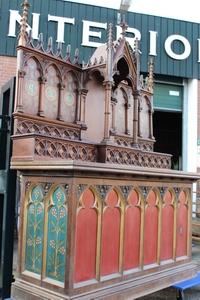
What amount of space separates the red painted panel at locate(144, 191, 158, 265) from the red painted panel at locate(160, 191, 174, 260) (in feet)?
0.41

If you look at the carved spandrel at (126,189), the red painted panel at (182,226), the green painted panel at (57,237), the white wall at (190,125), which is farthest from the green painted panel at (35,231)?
the white wall at (190,125)

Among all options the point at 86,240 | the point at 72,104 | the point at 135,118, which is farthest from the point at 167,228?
the point at 72,104

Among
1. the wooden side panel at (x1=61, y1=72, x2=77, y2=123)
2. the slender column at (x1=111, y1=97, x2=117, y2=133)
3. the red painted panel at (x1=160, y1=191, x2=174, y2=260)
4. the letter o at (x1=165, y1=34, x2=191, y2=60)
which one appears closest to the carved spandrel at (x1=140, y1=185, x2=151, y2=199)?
the red painted panel at (x1=160, y1=191, x2=174, y2=260)

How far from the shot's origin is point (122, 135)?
507cm

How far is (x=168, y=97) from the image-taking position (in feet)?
35.7

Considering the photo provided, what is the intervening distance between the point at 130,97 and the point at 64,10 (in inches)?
210

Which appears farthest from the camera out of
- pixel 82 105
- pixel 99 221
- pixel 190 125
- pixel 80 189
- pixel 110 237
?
pixel 190 125

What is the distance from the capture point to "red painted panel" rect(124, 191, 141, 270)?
361 cm

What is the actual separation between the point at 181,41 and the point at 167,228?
765 cm

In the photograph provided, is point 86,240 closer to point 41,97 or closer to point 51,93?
point 41,97

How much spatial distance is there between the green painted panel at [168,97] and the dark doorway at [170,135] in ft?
10.9

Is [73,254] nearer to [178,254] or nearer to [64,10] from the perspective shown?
[178,254]

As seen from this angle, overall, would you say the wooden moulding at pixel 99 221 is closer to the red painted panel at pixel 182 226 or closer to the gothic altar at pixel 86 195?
the gothic altar at pixel 86 195

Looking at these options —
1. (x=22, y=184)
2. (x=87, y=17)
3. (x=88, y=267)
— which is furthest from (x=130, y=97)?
(x=87, y=17)
